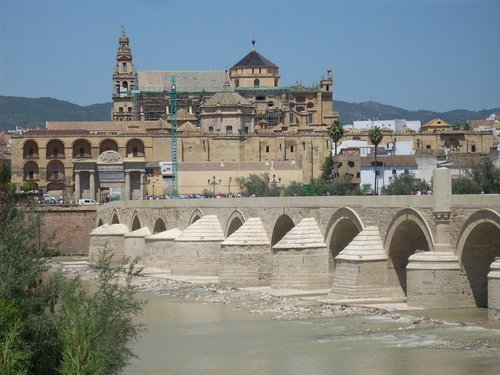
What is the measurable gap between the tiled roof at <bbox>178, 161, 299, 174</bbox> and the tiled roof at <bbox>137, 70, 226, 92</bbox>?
22648mm

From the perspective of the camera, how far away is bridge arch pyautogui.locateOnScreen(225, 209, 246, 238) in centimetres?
5309

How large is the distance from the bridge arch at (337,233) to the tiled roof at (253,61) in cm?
7893

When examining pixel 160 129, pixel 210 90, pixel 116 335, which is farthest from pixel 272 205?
pixel 210 90

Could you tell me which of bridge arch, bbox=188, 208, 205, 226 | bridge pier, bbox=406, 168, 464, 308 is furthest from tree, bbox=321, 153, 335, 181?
bridge pier, bbox=406, 168, 464, 308

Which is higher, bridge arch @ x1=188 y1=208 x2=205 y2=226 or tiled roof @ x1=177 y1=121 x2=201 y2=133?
tiled roof @ x1=177 y1=121 x2=201 y2=133

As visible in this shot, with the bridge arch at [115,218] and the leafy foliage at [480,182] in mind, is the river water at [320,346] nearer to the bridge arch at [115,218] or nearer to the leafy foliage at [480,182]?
the leafy foliage at [480,182]

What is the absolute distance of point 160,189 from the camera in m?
98.4

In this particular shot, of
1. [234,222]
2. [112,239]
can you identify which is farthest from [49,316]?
[112,239]

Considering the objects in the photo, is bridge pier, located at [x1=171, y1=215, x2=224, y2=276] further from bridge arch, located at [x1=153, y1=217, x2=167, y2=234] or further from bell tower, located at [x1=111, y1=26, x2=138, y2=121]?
bell tower, located at [x1=111, y1=26, x2=138, y2=121]

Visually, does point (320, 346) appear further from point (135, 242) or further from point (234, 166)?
point (234, 166)

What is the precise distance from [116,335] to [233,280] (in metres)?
25.8

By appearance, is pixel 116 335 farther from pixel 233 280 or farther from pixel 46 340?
pixel 233 280

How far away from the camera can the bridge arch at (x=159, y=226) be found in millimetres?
64750

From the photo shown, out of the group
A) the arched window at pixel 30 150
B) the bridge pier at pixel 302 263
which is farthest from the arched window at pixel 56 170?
the bridge pier at pixel 302 263
